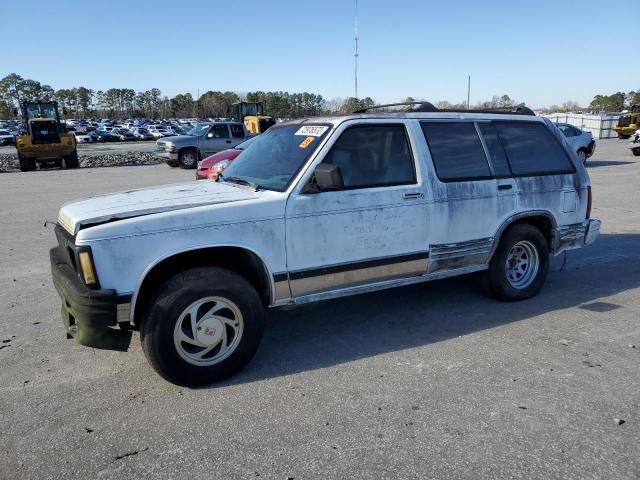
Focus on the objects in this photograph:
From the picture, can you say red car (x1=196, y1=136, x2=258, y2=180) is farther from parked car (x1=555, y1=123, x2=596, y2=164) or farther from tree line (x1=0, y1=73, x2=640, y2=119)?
tree line (x1=0, y1=73, x2=640, y2=119)

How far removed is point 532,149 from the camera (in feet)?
16.5

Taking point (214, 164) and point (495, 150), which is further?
point (214, 164)

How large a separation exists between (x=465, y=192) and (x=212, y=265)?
2334 millimetres

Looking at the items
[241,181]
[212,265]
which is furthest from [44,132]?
[212,265]

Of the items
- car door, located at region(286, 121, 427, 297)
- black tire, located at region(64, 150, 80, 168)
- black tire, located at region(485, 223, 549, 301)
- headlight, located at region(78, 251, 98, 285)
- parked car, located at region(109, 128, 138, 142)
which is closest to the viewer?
headlight, located at region(78, 251, 98, 285)

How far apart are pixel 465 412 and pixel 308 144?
2311 mm

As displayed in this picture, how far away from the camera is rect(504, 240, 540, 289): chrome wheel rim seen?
16.6 feet

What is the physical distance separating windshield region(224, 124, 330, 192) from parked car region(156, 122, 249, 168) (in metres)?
16.1

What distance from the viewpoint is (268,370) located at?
371 centimetres

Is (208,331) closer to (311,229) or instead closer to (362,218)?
(311,229)

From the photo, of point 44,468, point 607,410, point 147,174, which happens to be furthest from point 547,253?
point 147,174

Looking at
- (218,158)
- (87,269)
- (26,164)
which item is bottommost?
(87,269)

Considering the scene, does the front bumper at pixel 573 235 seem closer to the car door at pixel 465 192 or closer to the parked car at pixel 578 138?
the car door at pixel 465 192

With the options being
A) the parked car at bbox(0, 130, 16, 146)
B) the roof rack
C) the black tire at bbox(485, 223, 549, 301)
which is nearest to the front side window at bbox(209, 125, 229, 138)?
the roof rack
